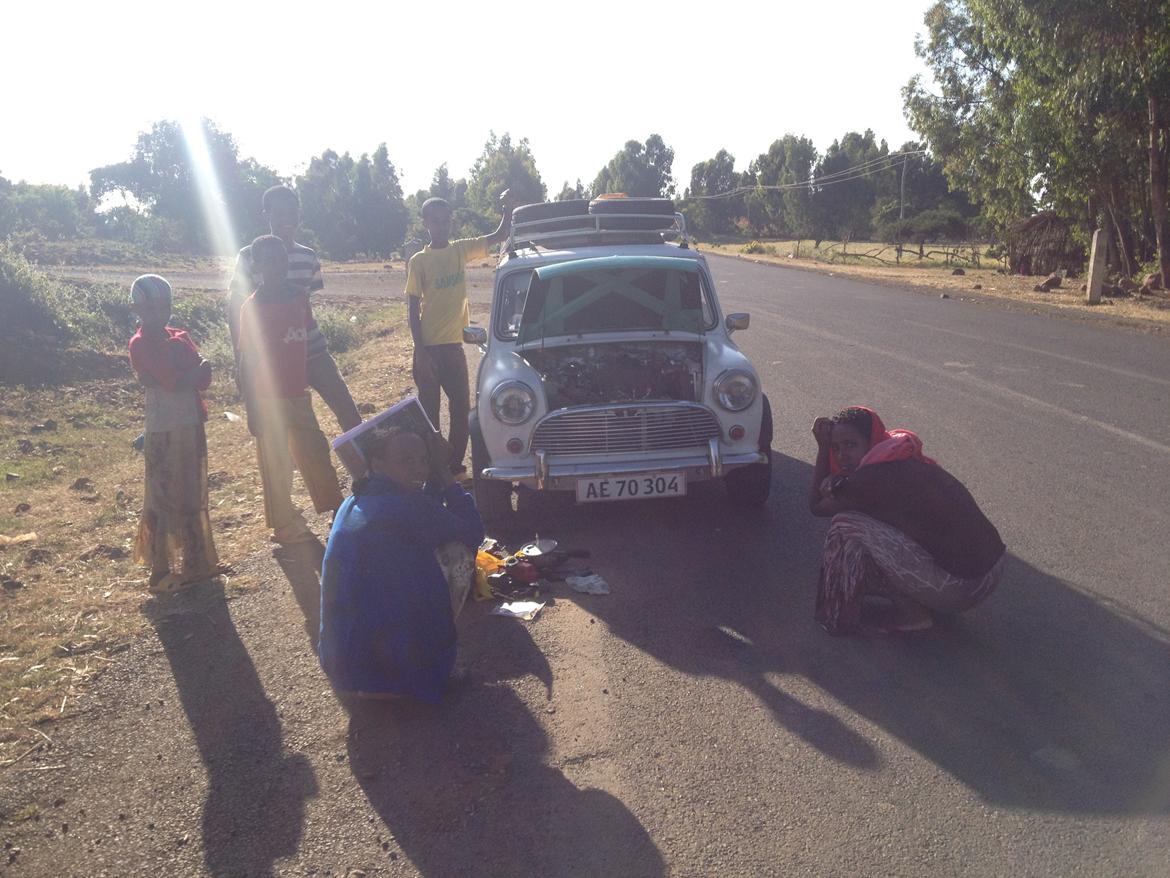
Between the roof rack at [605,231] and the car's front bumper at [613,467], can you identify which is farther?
the roof rack at [605,231]

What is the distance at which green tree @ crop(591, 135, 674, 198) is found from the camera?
8931cm

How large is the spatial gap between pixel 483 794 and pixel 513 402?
10.1 feet

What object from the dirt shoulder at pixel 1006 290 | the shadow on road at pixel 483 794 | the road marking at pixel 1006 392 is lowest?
the dirt shoulder at pixel 1006 290

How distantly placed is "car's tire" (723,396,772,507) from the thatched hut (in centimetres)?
2466

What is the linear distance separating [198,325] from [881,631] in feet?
59.0

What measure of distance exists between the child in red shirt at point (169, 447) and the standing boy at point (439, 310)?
7.11 feet

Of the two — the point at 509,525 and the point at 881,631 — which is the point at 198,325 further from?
the point at 881,631

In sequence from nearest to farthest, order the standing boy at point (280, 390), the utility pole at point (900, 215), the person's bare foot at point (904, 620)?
1. the person's bare foot at point (904, 620)
2. the standing boy at point (280, 390)
3. the utility pole at point (900, 215)

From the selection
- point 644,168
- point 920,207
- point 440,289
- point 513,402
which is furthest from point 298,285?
point 644,168

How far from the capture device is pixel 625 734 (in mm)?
3844

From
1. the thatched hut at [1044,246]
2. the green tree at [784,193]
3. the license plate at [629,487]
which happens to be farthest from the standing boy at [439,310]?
the green tree at [784,193]

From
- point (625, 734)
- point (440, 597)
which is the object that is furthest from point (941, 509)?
point (440, 597)

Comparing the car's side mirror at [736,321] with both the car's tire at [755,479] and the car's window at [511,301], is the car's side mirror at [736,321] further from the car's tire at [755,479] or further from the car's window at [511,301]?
the car's tire at [755,479]

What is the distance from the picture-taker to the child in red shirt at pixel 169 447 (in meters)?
5.42
